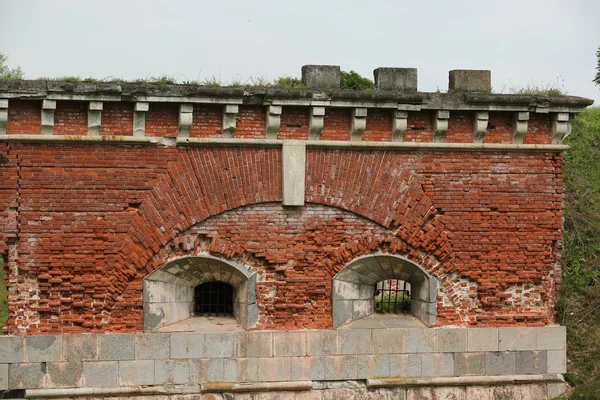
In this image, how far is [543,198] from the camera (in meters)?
12.9

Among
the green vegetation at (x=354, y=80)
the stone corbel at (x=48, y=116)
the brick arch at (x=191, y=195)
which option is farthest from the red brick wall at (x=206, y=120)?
the green vegetation at (x=354, y=80)

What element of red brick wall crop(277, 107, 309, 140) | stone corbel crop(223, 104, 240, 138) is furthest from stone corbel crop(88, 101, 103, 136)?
red brick wall crop(277, 107, 309, 140)

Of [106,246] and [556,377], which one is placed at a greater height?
[106,246]

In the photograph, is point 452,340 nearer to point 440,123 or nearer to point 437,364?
point 437,364

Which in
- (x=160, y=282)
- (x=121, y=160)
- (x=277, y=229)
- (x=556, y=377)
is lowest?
(x=556, y=377)

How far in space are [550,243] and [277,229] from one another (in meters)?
4.35

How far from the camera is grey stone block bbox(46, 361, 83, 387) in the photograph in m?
11.6

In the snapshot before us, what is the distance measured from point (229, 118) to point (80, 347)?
3902mm

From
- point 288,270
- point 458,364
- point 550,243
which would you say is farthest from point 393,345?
point 550,243

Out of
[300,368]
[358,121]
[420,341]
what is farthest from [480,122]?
[300,368]

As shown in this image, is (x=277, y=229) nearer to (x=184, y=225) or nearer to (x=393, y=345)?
(x=184, y=225)

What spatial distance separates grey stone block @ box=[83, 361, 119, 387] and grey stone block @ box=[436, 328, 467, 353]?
4843 millimetres

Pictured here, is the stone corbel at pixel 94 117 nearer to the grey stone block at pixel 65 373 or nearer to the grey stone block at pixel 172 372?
the grey stone block at pixel 65 373

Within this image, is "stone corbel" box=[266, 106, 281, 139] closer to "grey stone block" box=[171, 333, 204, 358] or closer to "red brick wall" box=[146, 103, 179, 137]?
"red brick wall" box=[146, 103, 179, 137]
